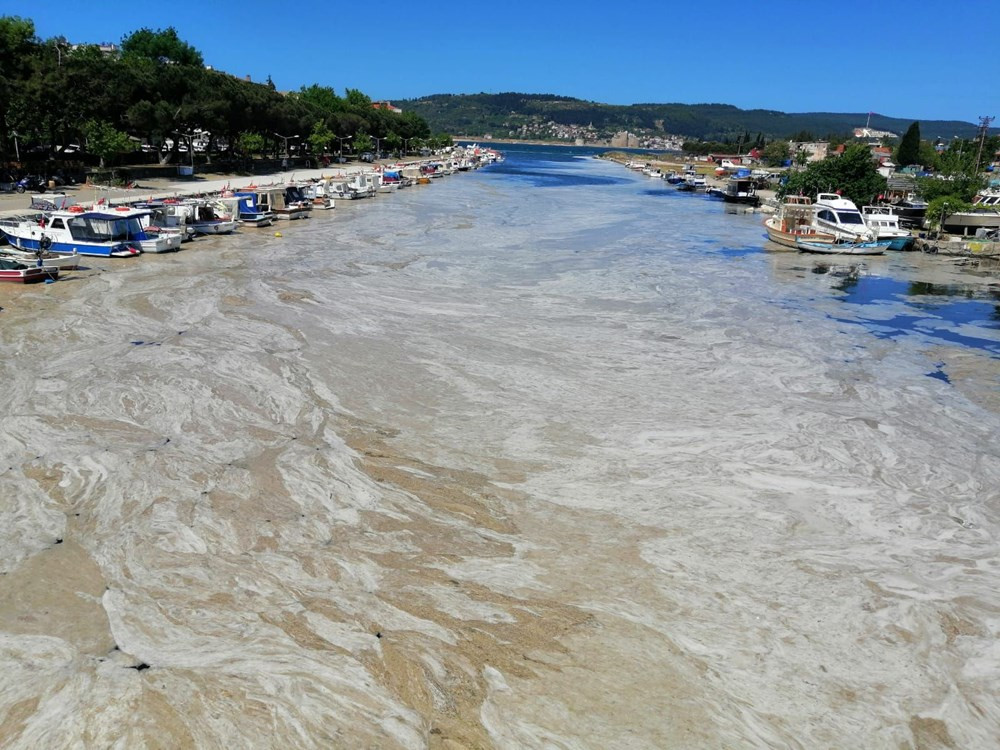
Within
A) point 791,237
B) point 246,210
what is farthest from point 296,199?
point 791,237

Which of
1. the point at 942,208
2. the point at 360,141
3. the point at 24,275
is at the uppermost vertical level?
the point at 360,141

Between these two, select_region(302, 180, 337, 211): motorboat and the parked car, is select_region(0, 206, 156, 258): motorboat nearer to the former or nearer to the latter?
the parked car

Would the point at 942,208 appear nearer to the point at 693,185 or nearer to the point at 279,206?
the point at 279,206

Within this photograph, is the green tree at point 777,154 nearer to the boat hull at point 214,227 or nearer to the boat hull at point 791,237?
the boat hull at point 791,237

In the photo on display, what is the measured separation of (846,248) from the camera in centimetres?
4125

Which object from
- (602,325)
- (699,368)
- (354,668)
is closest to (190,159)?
(602,325)

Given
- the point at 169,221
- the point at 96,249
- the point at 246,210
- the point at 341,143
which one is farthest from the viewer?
the point at 341,143

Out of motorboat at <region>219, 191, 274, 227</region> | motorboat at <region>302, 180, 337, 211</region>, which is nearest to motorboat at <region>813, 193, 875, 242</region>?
motorboat at <region>219, 191, 274, 227</region>

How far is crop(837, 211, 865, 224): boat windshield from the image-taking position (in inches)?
1713

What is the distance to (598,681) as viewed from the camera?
316 inches

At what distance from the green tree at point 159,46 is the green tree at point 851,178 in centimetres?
8121

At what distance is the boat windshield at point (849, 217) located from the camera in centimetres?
4351

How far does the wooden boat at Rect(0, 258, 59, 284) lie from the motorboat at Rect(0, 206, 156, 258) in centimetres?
452

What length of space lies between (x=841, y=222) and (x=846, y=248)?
286cm
